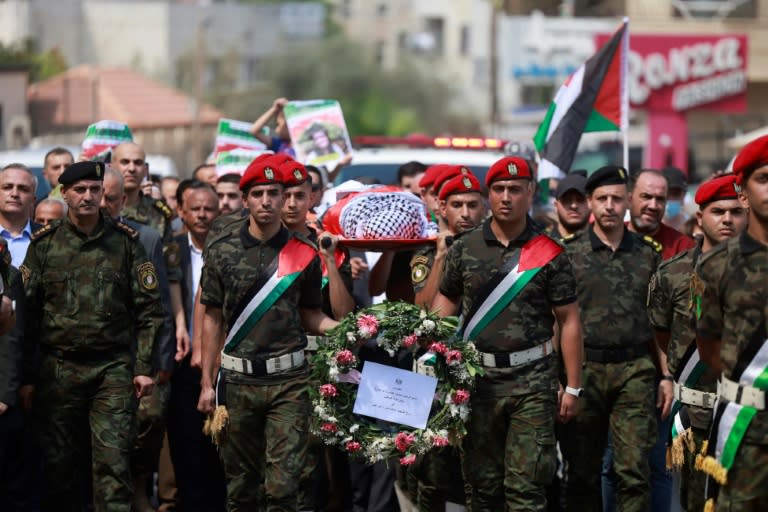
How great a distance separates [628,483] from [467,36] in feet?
251

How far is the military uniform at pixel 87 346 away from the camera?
911 cm

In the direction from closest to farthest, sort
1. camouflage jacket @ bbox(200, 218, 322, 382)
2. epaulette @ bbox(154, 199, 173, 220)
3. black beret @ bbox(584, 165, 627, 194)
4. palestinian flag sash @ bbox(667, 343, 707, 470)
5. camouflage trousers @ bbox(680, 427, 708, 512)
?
camouflage trousers @ bbox(680, 427, 708, 512) < palestinian flag sash @ bbox(667, 343, 707, 470) < camouflage jacket @ bbox(200, 218, 322, 382) < black beret @ bbox(584, 165, 627, 194) < epaulette @ bbox(154, 199, 173, 220)

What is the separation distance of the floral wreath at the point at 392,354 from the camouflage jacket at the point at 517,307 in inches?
5.5

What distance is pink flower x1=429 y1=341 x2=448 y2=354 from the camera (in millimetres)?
8617

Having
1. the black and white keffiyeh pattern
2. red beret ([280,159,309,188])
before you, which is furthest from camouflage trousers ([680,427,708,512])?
red beret ([280,159,309,188])

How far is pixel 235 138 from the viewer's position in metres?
13.0

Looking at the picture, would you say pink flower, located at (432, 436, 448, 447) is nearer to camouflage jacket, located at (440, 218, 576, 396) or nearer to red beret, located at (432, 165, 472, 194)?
camouflage jacket, located at (440, 218, 576, 396)

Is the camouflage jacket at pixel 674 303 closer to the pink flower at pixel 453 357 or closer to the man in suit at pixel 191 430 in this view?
the pink flower at pixel 453 357

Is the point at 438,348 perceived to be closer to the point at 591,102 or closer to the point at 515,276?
the point at 515,276

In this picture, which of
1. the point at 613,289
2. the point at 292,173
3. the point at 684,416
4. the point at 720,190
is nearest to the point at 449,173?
the point at 292,173

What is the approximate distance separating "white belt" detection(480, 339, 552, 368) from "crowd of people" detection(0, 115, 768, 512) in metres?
0.01

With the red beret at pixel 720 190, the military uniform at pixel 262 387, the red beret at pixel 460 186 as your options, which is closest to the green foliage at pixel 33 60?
the red beret at pixel 460 186

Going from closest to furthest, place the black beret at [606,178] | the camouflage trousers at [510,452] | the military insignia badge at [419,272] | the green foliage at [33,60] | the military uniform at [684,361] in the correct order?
the military uniform at [684,361] → the camouflage trousers at [510,452] → the military insignia badge at [419,272] → the black beret at [606,178] → the green foliage at [33,60]

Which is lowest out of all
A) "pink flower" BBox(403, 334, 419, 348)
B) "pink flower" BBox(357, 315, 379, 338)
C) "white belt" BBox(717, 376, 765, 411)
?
"pink flower" BBox(403, 334, 419, 348)
